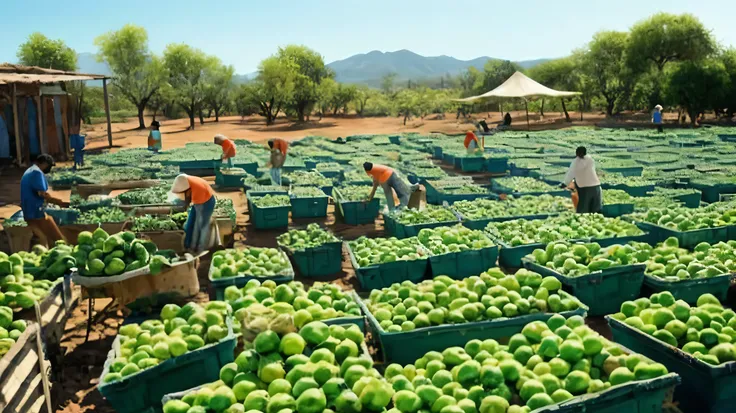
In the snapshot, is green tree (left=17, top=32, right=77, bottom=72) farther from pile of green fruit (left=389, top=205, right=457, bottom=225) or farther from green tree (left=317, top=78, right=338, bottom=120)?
pile of green fruit (left=389, top=205, right=457, bottom=225)

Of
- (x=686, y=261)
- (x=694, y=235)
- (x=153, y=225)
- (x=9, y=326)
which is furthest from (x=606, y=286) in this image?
(x=153, y=225)

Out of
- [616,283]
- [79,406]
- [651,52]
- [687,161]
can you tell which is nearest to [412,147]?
[687,161]

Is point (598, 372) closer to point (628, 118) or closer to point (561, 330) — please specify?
point (561, 330)

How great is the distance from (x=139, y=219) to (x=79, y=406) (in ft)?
14.5

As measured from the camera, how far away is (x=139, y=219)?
9.42 m

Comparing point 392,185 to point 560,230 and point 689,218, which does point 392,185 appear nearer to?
point 560,230

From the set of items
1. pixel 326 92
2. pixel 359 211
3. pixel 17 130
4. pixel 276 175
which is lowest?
pixel 359 211

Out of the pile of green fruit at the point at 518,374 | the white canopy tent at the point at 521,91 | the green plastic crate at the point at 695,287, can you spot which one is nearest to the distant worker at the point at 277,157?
the green plastic crate at the point at 695,287

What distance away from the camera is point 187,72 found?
140ft

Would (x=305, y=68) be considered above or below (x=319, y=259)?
above

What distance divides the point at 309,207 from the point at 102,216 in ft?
14.0

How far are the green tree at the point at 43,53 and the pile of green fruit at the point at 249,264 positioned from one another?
45.2 metres

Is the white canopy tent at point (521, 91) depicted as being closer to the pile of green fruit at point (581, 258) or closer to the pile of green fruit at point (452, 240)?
the pile of green fruit at point (452, 240)

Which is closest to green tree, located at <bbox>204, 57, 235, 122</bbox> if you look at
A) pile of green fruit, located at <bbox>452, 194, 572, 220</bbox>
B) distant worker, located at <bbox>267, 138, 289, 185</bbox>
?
distant worker, located at <bbox>267, 138, 289, 185</bbox>
